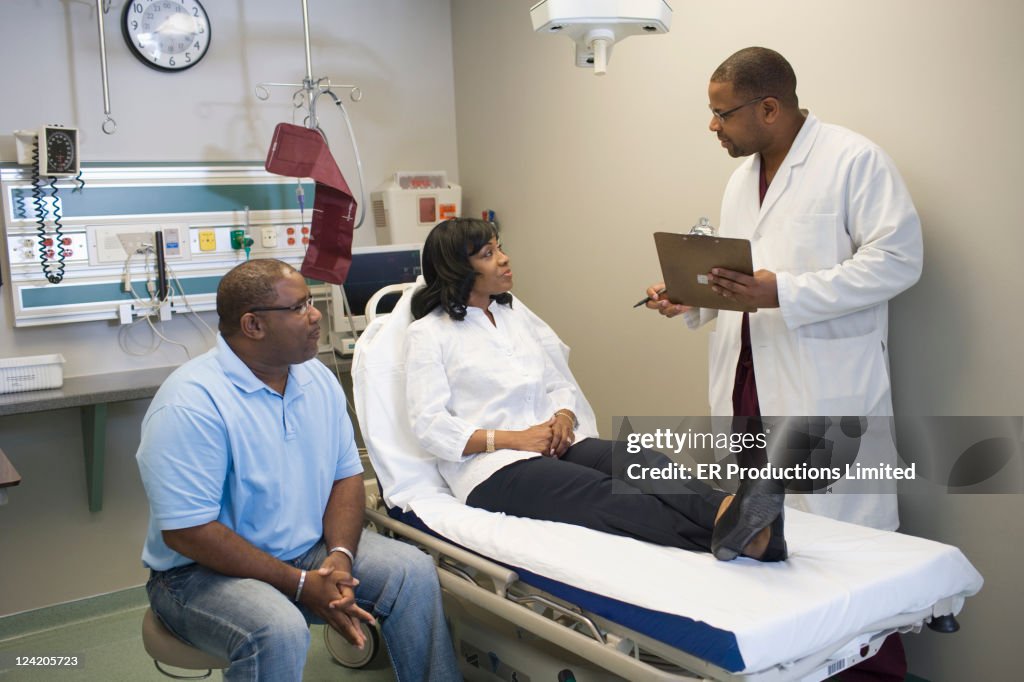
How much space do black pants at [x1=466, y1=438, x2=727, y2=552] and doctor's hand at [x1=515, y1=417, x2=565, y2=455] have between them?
0.19 feet

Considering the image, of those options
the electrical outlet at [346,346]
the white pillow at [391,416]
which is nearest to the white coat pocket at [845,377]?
the white pillow at [391,416]

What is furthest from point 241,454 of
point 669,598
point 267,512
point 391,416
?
point 669,598

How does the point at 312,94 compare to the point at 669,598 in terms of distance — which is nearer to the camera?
the point at 669,598

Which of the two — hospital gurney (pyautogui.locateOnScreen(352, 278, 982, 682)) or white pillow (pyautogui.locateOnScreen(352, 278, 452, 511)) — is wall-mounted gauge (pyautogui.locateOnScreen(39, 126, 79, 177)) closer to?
white pillow (pyautogui.locateOnScreen(352, 278, 452, 511))

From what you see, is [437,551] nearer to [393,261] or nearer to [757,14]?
[393,261]

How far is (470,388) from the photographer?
2.54m

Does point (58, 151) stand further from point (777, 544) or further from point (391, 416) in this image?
point (777, 544)

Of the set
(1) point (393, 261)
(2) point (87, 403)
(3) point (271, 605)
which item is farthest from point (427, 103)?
(3) point (271, 605)

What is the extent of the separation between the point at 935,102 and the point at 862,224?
0.39 m

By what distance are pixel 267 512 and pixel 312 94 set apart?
203 cm

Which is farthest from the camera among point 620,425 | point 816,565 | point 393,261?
point 393,261

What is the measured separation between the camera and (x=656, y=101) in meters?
3.12

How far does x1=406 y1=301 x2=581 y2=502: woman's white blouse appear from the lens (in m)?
2.42

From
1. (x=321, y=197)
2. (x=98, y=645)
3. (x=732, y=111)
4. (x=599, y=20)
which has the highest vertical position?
(x=599, y=20)
